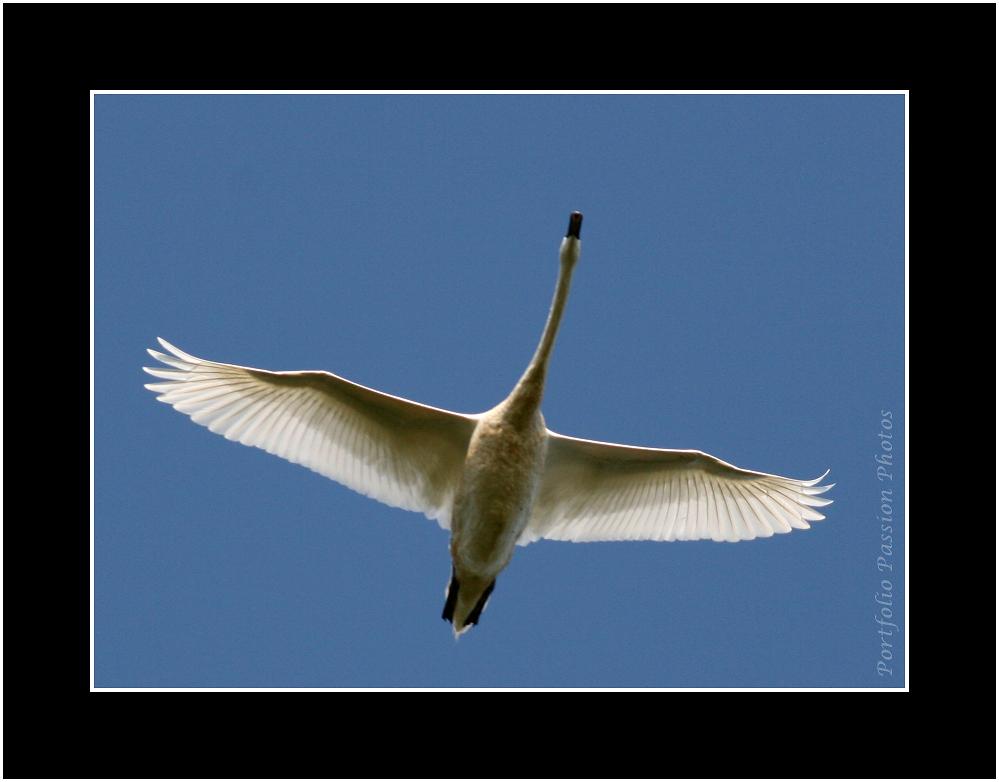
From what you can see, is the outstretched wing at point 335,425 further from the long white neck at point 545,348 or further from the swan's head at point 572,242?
the swan's head at point 572,242

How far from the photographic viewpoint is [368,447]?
42.6ft

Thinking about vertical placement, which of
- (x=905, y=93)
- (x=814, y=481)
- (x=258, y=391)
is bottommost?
(x=814, y=481)

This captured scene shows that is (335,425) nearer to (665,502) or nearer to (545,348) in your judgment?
(545,348)

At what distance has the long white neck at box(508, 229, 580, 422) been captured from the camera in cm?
1200

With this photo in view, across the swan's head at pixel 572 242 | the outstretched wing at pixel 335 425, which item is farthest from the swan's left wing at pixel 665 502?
the swan's head at pixel 572 242

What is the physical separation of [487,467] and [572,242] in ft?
7.61

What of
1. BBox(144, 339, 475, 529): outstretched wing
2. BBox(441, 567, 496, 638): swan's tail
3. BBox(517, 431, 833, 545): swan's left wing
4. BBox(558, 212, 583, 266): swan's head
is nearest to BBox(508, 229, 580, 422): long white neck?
BBox(558, 212, 583, 266): swan's head

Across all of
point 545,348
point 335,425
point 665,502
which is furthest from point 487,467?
point 665,502

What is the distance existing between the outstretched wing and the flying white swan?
13mm

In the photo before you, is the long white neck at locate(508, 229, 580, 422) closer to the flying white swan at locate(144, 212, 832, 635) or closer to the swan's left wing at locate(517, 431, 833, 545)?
the flying white swan at locate(144, 212, 832, 635)

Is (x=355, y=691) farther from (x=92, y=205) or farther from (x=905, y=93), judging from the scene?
(x=905, y=93)

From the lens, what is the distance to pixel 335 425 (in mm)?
12891

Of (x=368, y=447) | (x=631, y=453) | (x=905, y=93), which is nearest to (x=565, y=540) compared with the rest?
(x=631, y=453)

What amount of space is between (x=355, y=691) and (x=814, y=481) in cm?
521
